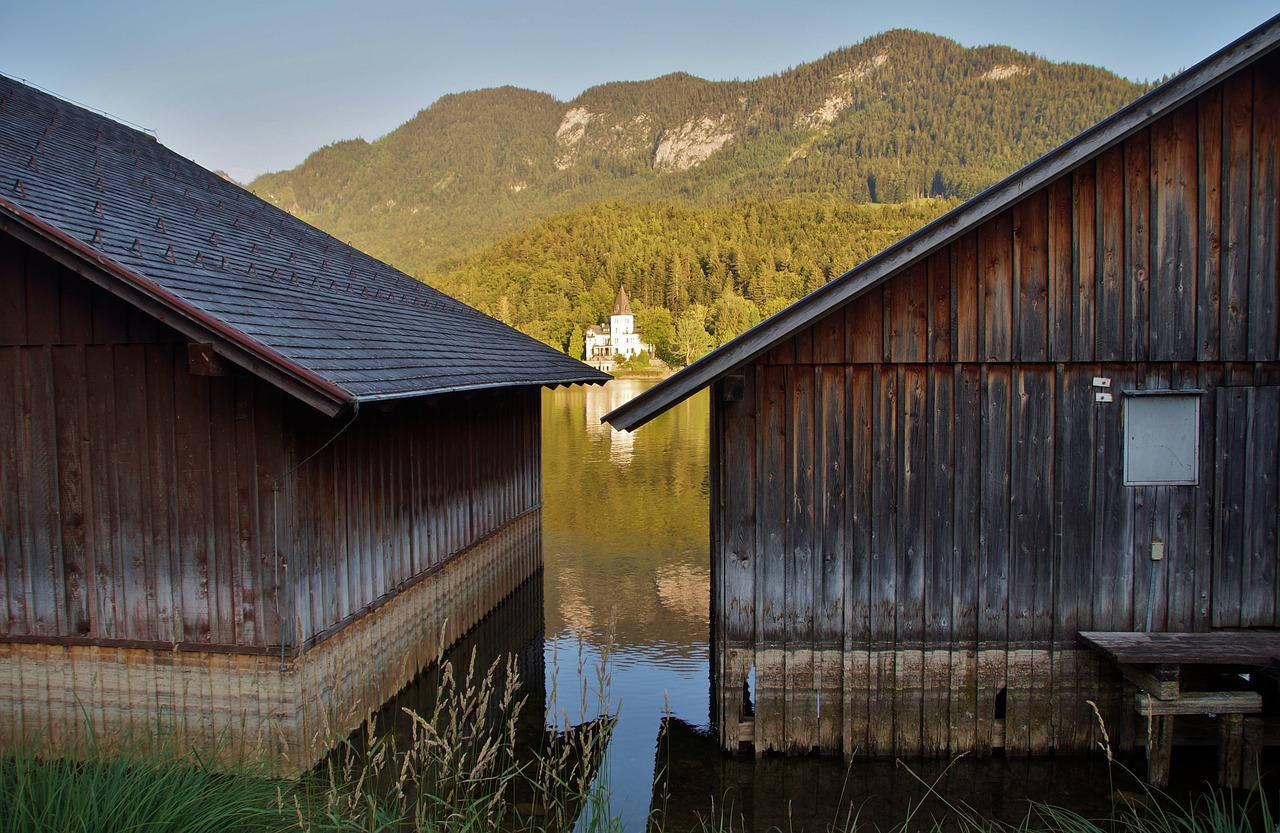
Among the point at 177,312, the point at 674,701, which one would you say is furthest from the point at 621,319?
the point at 177,312

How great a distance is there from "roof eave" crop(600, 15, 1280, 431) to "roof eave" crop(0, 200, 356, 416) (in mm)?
2184

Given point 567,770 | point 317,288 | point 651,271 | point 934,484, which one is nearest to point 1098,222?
point 934,484

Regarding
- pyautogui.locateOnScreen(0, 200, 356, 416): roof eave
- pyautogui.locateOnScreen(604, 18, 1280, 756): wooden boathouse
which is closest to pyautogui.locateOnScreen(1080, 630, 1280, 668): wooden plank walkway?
pyautogui.locateOnScreen(604, 18, 1280, 756): wooden boathouse

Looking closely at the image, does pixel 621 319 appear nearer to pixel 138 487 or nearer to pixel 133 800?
pixel 138 487

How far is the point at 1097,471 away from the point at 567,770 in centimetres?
537

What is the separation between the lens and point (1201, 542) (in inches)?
284

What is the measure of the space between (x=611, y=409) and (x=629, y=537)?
112 ft

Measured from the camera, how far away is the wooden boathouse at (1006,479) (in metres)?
A: 7.00

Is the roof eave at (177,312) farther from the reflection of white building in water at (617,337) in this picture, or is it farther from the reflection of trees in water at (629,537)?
the reflection of white building in water at (617,337)

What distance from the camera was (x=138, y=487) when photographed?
22.1ft

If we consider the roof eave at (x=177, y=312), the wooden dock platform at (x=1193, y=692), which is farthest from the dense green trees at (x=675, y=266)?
the roof eave at (x=177, y=312)

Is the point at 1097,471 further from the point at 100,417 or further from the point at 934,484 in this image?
the point at 100,417

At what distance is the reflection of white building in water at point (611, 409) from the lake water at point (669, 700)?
255cm

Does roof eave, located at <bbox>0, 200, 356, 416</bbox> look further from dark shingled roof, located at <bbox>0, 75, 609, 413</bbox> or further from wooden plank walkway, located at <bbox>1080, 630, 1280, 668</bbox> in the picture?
wooden plank walkway, located at <bbox>1080, 630, 1280, 668</bbox>
